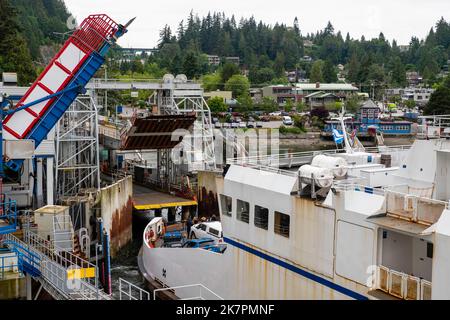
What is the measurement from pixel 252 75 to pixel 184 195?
125 m

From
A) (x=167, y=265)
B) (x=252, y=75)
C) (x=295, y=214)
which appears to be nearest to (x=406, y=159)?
Answer: (x=295, y=214)

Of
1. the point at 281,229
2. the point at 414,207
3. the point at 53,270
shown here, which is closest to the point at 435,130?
the point at 414,207

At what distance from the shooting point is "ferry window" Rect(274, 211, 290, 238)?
16.1m

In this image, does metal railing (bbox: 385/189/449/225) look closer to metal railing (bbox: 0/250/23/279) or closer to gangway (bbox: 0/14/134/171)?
metal railing (bbox: 0/250/23/279)

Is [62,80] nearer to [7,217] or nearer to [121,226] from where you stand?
[7,217]

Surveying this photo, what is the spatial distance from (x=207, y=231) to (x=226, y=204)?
7.23 m

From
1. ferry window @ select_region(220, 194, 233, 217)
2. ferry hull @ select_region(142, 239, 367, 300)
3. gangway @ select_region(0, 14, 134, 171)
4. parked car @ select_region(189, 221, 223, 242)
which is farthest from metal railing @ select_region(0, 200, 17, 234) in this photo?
parked car @ select_region(189, 221, 223, 242)

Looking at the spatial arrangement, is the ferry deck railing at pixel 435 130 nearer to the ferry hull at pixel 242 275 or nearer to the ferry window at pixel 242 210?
the ferry hull at pixel 242 275

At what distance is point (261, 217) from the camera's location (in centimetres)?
1723

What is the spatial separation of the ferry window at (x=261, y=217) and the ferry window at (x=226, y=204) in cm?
148

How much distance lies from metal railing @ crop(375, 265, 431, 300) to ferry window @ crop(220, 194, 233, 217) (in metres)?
6.58

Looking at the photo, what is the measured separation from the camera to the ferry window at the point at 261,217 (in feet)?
55.8

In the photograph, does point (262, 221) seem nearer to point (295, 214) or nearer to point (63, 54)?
point (295, 214)

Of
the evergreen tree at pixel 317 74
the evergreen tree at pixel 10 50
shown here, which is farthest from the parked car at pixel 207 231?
the evergreen tree at pixel 317 74
